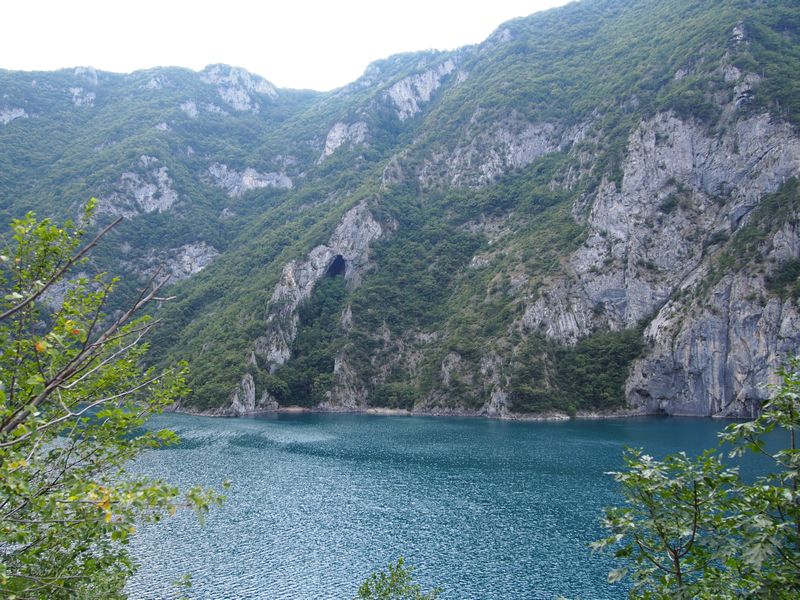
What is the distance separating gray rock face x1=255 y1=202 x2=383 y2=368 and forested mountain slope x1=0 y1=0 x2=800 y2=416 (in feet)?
2.15

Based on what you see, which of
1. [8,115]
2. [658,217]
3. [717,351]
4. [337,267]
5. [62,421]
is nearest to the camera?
[62,421]

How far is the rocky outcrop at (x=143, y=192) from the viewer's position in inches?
6959

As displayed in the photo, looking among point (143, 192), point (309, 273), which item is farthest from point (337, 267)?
point (143, 192)

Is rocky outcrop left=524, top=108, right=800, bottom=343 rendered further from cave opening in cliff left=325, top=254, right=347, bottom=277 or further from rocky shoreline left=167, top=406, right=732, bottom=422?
cave opening in cliff left=325, top=254, right=347, bottom=277

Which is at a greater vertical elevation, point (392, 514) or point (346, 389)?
point (392, 514)

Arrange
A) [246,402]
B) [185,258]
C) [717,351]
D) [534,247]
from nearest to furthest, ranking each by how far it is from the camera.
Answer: [717,351] → [246,402] → [534,247] → [185,258]

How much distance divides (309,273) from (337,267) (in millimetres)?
11825

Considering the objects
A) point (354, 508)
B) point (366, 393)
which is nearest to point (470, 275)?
point (366, 393)

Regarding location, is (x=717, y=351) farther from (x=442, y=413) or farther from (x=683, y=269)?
(x=442, y=413)

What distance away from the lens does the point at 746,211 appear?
103688mm

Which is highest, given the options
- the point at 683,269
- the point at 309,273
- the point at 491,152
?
the point at 491,152

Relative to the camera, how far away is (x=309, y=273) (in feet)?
485

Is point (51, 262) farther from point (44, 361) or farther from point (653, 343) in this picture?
point (653, 343)

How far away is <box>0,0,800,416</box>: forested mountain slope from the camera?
333 feet
